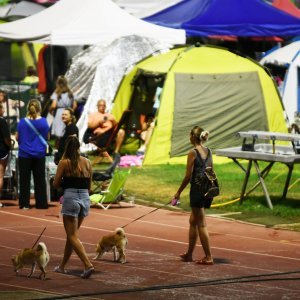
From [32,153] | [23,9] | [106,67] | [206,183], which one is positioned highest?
[23,9]

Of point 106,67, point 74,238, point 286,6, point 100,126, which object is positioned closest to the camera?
point 74,238

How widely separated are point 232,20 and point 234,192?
1148cm

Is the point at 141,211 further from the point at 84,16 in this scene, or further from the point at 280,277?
the point at 84,16

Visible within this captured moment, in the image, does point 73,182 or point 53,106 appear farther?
point 53,106

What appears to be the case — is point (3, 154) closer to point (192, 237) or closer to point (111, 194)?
point (111, 194)

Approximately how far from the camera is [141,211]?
2045 cm

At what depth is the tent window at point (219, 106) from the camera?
2694cm

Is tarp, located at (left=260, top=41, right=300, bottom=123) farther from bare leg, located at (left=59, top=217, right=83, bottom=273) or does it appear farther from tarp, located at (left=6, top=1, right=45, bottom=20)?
bare leg, located at (left=59, top=217, right=83, bottom=273)

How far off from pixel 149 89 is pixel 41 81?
21.2ft

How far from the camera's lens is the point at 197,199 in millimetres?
15117

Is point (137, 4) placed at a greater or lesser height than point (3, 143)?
greater

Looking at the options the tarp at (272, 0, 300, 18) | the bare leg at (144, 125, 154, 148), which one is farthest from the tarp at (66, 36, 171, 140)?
the tarp at (272, 0, 300, 18)

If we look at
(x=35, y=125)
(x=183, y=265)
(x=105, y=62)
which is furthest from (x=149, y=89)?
(x=183, y=265)

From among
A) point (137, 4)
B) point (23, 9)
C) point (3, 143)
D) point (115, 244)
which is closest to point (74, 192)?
point (115, 244)
